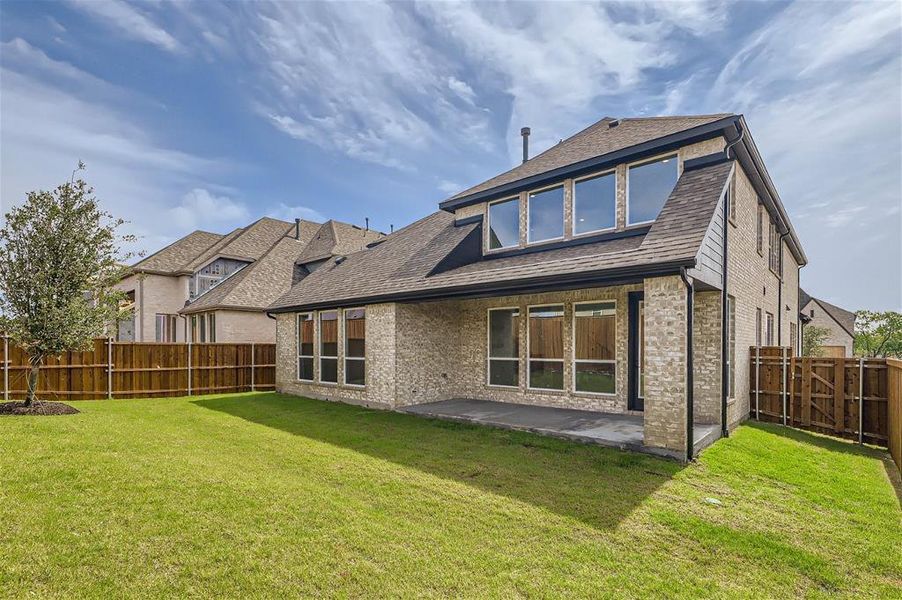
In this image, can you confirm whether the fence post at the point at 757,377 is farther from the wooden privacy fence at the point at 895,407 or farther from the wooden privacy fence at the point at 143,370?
the wooden privacy fence at the point at 143,370

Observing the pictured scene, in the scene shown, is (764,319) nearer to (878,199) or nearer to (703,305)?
(703,305)

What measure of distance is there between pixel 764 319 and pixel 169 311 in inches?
998

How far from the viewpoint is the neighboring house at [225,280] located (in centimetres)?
1953

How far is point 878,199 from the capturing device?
Answer: 14883 millimetres

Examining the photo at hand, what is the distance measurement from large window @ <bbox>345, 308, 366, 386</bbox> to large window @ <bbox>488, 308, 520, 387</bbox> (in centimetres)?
362

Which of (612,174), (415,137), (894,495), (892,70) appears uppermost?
(415,137)

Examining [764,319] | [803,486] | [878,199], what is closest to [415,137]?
[764,319]

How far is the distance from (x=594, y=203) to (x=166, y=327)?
22.2m

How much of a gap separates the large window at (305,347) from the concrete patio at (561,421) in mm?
4938

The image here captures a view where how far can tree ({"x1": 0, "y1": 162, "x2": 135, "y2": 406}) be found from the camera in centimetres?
1040

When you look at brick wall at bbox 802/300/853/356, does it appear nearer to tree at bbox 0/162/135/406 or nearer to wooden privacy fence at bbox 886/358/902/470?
wooden privacy fence at bbox 886/358/902/470

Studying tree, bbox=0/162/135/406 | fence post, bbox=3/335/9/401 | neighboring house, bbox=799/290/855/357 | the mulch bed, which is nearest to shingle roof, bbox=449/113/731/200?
tree, bbox=0/162/135/406

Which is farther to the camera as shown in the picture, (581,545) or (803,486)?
(803,486)

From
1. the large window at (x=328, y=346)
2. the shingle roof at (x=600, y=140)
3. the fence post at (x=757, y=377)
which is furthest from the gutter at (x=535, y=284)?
the fence post at (x=757, y=377)
